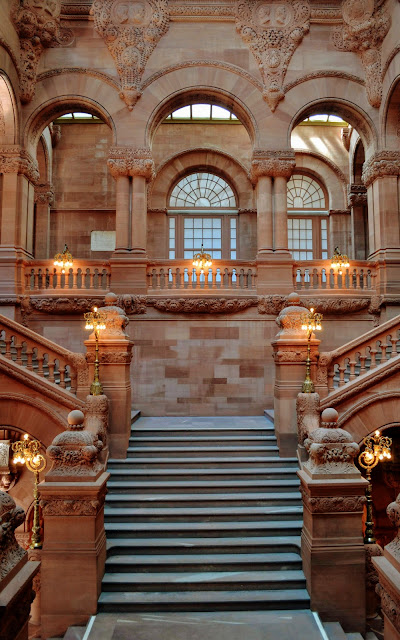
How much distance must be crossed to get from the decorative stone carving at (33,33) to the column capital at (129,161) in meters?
3.14

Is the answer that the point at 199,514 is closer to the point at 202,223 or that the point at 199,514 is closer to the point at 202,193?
the point at 202,223

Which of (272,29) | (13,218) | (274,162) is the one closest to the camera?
(13,218)

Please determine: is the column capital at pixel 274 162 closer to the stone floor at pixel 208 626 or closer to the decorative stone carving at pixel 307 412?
the decorative stone carving at pixel 307 412

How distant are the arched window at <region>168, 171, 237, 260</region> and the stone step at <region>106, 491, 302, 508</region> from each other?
11.9 metres

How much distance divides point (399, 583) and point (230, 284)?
10.7 metres

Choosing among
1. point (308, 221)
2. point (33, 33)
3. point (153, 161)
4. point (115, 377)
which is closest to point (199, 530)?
point (115, 377)

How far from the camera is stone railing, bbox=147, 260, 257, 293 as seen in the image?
1373cm

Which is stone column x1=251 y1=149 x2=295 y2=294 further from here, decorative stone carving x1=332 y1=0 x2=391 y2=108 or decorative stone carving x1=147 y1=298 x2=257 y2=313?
decorative stone carving x1=332 y1=0 x2=391 y2=108

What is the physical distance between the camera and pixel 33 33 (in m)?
14.0

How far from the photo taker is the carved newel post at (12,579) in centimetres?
352

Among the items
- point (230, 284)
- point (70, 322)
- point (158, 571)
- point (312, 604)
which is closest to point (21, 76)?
point (70, 322)

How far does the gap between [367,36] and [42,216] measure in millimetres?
12351

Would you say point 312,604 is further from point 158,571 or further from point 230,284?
point 230,284

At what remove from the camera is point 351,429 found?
932 cm
